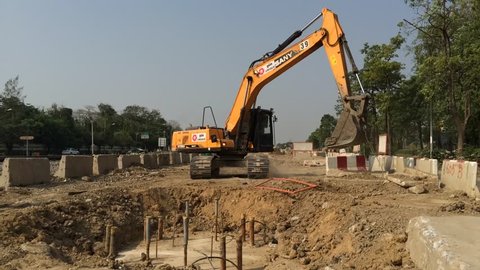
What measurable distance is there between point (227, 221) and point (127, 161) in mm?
13716

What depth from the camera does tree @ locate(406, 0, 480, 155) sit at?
96.1 feet

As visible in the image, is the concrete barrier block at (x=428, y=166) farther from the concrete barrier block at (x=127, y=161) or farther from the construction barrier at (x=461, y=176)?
the concrete barrier block at (x=127, y=161)

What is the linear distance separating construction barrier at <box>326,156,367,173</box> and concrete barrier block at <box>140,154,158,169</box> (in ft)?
40.6

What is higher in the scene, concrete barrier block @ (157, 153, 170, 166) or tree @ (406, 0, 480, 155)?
tree @ (406, 0, 480, 155)

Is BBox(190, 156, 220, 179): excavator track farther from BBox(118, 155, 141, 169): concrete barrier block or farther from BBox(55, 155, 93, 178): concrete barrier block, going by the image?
BBox(118, 155, 141, 169): concrete barrier block

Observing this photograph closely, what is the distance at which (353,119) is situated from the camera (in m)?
17.1

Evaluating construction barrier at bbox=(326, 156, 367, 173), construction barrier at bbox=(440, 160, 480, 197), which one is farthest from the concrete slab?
construction barrier at bbox=(326, 156, 367, 173)

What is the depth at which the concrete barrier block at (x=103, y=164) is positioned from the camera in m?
23.1

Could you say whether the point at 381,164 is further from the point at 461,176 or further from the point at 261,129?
the point at 461,176

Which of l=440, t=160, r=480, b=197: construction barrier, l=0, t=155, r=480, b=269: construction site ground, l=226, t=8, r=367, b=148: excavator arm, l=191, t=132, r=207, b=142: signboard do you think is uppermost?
l=226, t=8, r=367, b=148: excavator arm

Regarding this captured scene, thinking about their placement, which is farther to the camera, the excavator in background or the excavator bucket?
the excavator in background

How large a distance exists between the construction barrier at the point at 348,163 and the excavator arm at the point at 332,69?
4.53 metres

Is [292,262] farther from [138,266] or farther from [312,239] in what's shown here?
[138,266]

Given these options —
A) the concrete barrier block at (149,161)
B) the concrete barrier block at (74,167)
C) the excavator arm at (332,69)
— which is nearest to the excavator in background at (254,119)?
the excavator arm at (332,69)
